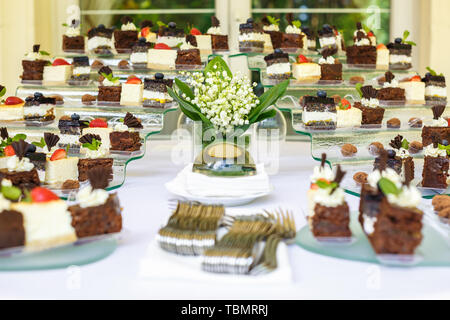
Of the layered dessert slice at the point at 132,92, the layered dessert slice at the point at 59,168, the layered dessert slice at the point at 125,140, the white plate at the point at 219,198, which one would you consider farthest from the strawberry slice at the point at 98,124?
the white plate at the point at 219,198

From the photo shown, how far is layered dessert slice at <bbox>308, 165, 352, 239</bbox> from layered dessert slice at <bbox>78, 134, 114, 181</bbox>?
1.08 m

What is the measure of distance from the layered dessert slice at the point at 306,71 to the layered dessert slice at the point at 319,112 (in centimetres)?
54

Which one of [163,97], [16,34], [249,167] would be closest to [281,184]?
[249,167]

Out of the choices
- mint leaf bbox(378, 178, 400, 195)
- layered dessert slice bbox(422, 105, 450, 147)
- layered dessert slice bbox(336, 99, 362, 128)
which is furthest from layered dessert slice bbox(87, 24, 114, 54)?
mint leaf bbox(378, 178, 400, 195)

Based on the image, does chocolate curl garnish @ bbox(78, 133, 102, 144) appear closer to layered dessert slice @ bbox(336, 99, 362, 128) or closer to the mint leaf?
layered dessert slice @ bbox(336, 99, 362, 128)

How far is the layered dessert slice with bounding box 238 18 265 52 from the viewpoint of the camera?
3.79 m

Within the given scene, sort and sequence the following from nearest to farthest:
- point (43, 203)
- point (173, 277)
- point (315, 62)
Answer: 1. point (173, 277)
2. point (43, 203)
3. point (315, 62)

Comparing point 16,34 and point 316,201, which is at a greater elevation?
point 16,34

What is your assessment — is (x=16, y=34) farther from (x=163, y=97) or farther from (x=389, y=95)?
(x=389, y=95)

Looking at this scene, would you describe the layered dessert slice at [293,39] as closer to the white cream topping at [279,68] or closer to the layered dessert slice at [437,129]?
the white cream topping at [279,68]

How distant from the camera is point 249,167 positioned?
2373 mm

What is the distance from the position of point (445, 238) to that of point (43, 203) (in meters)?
1.19

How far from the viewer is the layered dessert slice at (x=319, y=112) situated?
3.00 metres

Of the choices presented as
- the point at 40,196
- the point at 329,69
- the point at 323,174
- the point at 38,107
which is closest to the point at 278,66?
the point at 329,69
